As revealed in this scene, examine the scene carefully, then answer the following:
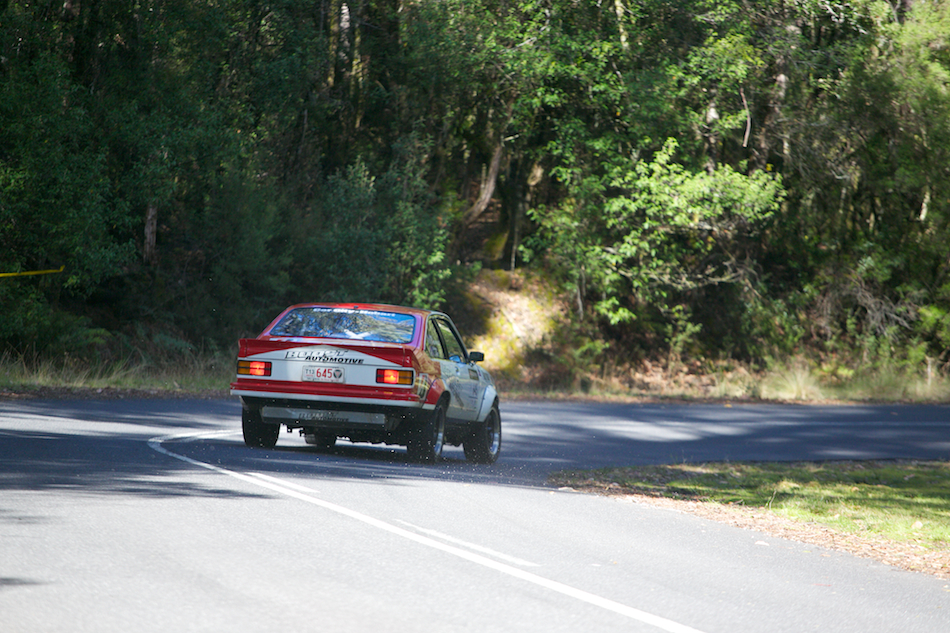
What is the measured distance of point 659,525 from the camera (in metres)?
9.41

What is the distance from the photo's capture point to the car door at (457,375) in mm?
12766

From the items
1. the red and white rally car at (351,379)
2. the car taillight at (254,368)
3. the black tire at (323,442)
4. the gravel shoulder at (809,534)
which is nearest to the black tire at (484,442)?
the red and white rally car at (351,379)

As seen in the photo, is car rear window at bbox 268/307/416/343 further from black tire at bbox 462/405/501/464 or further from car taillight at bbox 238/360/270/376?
black tire at bbox 462/405/501/464

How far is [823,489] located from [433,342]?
16.7 feet

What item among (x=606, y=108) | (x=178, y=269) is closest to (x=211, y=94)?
(x=178, y=269)

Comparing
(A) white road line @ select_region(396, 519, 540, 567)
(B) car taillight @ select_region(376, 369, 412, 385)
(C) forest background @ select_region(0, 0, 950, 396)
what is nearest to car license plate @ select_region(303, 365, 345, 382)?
(B) car taillight @ select_region(376, 369, 412, 385)

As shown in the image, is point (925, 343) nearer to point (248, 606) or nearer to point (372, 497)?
point (372, 497)

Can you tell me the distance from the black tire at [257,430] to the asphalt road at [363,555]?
0.55 feet

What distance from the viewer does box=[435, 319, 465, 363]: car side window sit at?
13.3 metres

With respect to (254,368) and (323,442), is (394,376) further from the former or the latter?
(323,442)

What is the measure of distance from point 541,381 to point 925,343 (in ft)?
41.5

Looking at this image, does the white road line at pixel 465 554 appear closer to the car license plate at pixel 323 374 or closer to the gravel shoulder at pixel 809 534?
the car license plate at pixel 323 374

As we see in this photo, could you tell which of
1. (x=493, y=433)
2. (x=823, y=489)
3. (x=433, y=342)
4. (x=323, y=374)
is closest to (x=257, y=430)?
Result: (x=323, y=374)

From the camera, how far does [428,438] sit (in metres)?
12.1
